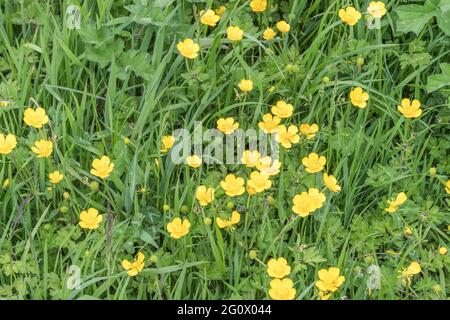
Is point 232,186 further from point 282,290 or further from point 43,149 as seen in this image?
point 43,149

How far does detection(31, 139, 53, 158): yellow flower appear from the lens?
2.71m

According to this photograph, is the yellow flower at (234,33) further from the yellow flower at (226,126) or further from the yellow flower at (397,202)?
the yellow flower at (397,202)

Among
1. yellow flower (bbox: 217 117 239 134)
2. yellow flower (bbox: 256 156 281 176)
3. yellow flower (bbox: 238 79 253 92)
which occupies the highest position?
yellow flower (bbox: 238 79 253 92)

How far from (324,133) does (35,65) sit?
3.67 ft

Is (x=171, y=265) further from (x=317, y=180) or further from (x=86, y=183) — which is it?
(x=317, y=180)

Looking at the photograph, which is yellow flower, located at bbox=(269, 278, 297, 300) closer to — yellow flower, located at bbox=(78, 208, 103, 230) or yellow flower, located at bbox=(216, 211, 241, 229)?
yellow flower, located at bbox=(216, 211, 241, 229)

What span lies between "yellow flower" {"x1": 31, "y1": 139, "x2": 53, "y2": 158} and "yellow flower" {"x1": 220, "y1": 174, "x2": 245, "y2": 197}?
0.58 metres

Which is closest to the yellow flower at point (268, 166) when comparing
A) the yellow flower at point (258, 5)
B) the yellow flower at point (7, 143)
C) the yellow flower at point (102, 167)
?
the yellow flower at point (102, 167)

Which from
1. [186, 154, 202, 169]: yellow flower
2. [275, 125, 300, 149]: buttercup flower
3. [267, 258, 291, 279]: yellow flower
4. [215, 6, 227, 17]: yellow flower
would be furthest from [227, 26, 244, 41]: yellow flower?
[267, 258, 291, 279]: yellow flower

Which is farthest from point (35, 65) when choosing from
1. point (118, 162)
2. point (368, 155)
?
point (368, 155)

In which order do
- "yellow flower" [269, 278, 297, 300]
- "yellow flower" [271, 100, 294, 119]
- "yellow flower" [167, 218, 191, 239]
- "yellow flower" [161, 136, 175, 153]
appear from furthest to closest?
"yellow flower" [271, 100, 294, 119] → "yellow flower" [161, 136, 175, 153] → "yellow flower" [167, 218, 191, 239] → "yellow flower" [269, 278, 297, 300]

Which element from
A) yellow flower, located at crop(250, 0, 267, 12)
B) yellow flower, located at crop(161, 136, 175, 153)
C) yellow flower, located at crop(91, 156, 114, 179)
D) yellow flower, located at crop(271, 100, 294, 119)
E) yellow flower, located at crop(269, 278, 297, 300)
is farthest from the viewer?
yellow flower, located at crop(250, 0, 267, 12)
